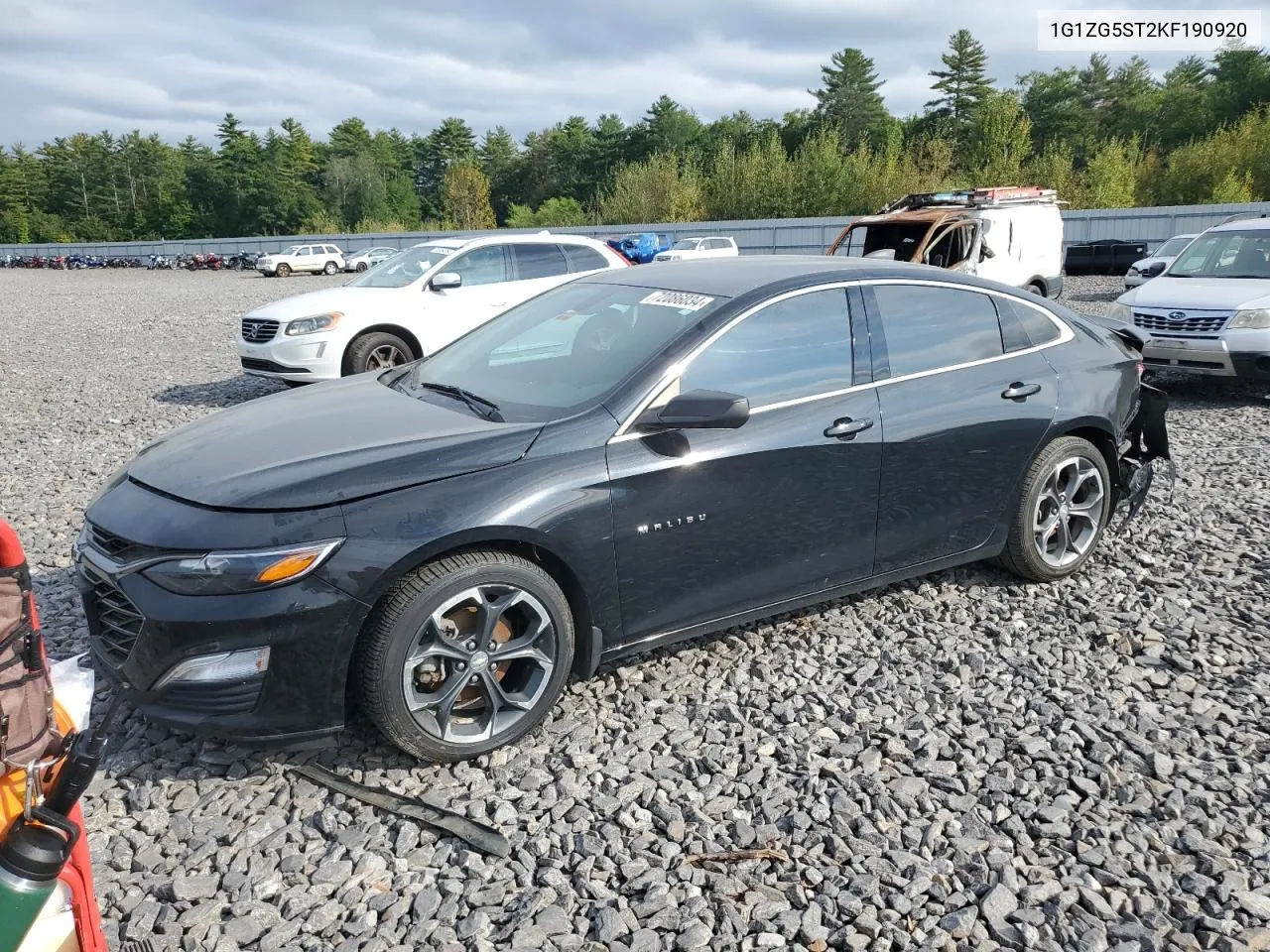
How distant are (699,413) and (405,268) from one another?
834 centimetres

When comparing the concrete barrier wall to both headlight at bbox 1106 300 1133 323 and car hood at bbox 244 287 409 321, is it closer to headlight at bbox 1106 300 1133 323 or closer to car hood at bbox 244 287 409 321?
car hood at bbox 244 287 409 321

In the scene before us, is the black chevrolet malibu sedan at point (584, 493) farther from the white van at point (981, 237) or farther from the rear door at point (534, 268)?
the white van at point (981, 237)

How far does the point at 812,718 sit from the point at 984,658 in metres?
0.93

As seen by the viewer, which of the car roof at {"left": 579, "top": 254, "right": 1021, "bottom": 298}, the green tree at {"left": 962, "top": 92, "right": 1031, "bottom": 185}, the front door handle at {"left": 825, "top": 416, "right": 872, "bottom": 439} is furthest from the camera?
the green tree at {"left": 962, "top": 92, "right": 1031, "bottom": 185}

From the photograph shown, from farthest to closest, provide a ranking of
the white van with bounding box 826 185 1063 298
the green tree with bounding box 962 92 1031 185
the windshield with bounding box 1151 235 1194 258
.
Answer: the green tree with bounding box 962 92 1031 185, the windshield with bounding box 1151 235 1194 258, the white van with bounding box 826 185 1063 298

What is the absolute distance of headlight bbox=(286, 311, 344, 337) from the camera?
984cm

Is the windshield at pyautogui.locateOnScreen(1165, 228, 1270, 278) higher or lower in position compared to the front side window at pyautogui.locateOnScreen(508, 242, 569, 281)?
lower

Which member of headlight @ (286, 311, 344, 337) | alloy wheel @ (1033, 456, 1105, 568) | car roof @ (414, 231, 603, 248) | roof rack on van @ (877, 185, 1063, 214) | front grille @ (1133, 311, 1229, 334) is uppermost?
roof rack on van @ (877, 185, 1063, 214)

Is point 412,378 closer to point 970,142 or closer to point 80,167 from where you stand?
point 970,142

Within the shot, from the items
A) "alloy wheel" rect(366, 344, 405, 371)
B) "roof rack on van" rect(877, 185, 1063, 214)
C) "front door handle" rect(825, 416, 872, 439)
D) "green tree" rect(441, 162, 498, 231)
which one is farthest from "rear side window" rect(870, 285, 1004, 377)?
"green tree" rect(441, 162, 498, 231)

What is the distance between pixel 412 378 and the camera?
445cm

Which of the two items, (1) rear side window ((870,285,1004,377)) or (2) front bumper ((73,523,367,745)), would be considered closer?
(2) front bumper ((73,523,367,745))

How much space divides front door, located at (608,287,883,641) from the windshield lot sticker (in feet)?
0.69

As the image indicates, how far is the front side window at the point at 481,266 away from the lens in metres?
10.8
